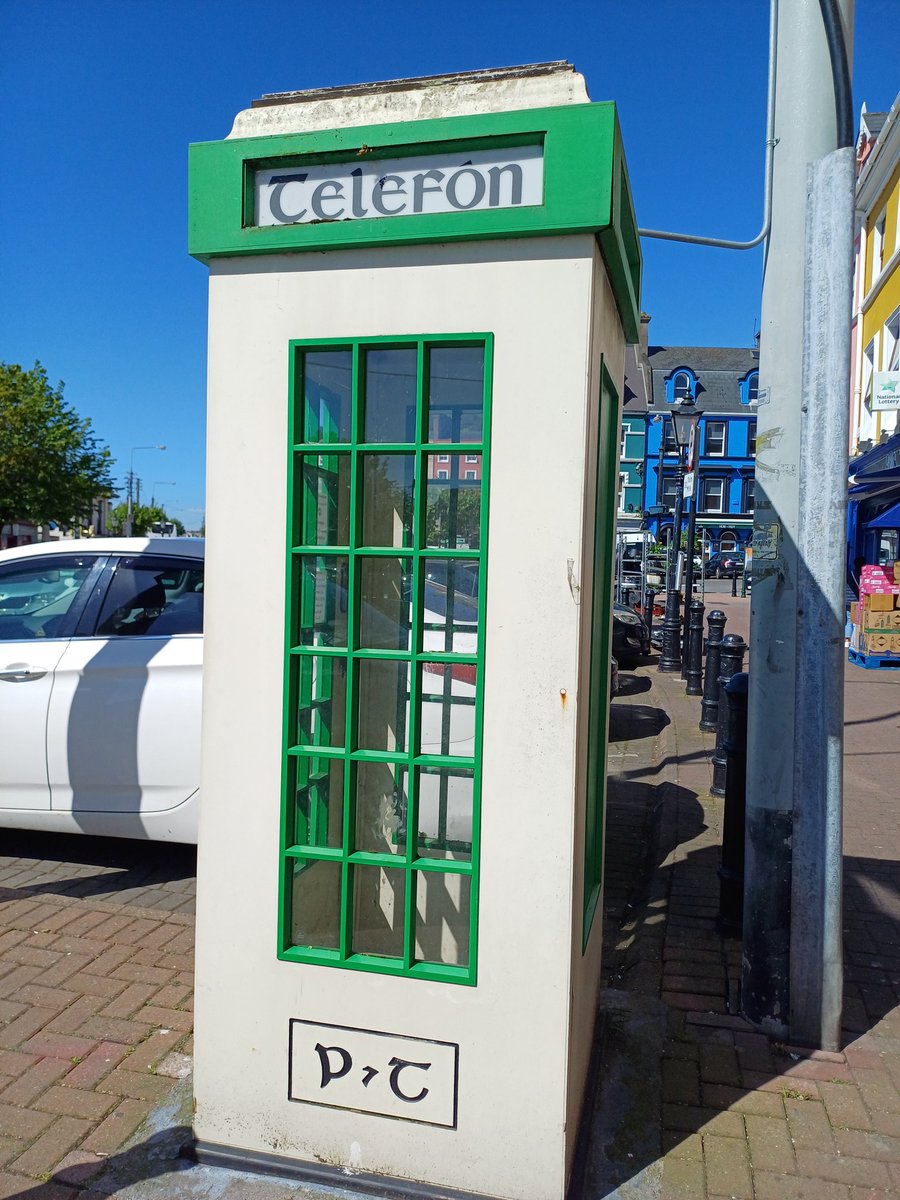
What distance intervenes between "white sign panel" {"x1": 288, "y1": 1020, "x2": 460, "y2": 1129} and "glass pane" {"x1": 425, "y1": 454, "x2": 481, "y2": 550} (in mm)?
1411

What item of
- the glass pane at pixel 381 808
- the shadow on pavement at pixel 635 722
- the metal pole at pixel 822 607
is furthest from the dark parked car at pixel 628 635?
the glass pane at pixel 381 808

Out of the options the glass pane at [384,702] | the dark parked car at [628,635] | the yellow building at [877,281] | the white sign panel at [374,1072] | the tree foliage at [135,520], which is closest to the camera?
the white sign panel at [374,1072]

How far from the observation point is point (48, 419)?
37906 mm

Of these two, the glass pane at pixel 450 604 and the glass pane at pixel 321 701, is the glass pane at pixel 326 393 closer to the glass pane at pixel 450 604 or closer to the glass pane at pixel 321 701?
the glass pane at pixel 450 604

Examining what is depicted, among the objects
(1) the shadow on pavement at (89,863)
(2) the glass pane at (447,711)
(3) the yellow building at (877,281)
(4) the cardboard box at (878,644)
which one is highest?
(3) the yellow building at (877,281)

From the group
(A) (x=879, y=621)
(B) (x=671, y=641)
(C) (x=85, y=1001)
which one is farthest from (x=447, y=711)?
(A) (x=879, y=621)

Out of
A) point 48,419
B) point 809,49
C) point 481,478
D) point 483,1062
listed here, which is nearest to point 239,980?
point 483,1062

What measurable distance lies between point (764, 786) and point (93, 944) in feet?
10.1

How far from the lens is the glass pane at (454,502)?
269 centimetres

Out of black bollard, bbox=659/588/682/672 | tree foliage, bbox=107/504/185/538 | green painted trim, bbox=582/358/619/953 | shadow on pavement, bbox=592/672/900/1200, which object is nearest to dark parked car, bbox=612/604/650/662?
black bollard, bbox=659/588/682/672

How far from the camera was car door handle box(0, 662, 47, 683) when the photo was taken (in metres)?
5.09

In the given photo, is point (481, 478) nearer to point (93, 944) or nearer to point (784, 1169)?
point (784, 1169)

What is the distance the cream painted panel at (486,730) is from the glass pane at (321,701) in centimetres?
13

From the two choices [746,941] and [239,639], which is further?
[746,941]
